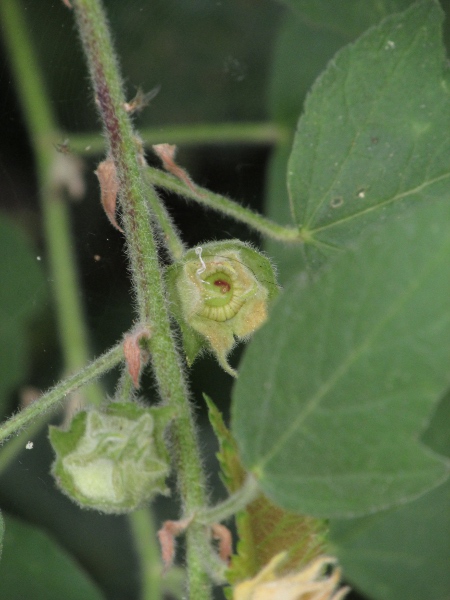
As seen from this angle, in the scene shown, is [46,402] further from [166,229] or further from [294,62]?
[294,62]

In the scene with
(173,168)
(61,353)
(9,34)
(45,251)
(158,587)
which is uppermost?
(9,34)

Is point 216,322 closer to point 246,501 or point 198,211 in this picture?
point 246,501

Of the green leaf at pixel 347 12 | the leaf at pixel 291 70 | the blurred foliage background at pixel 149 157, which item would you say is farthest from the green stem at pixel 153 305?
the leaf at pixel 291 70

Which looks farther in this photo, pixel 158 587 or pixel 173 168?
pixel 158 587

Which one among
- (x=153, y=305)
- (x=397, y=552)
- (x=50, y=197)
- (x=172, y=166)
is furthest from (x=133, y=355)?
(x=397, y=552)

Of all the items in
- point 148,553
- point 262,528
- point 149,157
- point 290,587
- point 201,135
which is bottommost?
point 290,587

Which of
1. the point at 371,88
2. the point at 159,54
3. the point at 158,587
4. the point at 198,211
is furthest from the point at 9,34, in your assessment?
the point at 158,587

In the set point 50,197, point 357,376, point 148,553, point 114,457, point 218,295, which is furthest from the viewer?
point 50,197

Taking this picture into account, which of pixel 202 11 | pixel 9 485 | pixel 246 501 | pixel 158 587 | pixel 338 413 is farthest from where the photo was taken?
pixel 202 11
